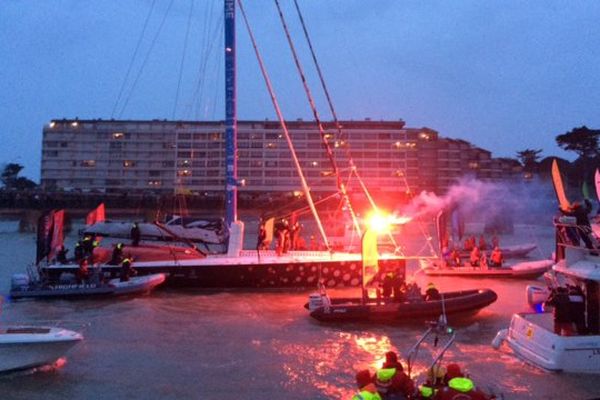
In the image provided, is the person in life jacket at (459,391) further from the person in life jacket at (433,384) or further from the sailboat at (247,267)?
the sailboat at (247,267)

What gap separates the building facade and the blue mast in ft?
249

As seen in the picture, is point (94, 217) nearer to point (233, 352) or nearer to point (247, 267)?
point (247, 267)

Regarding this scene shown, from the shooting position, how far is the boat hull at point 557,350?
1255cm

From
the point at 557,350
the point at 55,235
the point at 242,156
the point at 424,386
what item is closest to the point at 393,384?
the point at 424,386

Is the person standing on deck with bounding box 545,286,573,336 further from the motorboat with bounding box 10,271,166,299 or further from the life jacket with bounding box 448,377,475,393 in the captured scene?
the motorboat with bounding box 10,271,166,299

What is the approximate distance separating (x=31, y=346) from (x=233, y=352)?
16.1ft

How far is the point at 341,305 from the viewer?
18.1 meters

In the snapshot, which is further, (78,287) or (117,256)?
(117,256)

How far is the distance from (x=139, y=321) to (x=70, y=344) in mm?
6082

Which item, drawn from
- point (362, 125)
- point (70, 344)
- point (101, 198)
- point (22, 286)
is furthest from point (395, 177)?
point (70, 344)

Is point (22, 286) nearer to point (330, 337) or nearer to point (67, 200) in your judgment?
point (330, 337)

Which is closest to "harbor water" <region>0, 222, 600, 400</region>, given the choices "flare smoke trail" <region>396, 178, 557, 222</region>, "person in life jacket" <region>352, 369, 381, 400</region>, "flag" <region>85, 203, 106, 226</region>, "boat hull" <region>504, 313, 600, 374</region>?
"boat hull" <region>504, 313, 600, 374</region>

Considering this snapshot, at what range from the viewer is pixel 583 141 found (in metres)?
101

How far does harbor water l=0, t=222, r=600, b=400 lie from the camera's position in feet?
39.4
